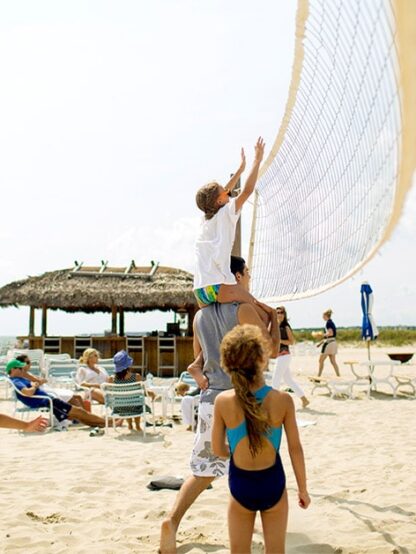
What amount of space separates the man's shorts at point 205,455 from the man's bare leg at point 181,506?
0.13 feet

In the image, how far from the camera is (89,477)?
4.75 meters

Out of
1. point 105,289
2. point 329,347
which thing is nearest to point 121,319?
point 105,289

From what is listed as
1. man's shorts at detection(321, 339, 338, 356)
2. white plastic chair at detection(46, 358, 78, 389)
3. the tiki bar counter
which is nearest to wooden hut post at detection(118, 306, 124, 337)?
the tiki bar counter

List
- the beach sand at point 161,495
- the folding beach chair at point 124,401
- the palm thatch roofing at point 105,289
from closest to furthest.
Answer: the beach sand at point 161,495 < the folding beach chair at point 124,401 < the palm thatch roofing at point 105,289

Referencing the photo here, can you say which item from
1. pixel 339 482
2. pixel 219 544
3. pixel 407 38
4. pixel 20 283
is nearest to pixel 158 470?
pixel 339 482

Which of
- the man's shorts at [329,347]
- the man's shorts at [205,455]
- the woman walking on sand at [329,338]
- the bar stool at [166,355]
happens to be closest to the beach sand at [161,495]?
the man's shorts at [205,455]

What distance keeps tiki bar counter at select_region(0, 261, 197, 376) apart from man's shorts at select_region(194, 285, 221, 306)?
12.9 meters

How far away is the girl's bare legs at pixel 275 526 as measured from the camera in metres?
2.24

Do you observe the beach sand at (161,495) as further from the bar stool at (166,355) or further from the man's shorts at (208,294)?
the bar stool at (166,355)

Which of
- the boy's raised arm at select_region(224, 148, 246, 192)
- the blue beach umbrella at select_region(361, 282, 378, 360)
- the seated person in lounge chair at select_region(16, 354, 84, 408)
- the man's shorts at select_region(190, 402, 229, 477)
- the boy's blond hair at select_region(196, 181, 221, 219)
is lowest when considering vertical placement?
the seated person in lounge chair at select_region(16, 354, 84, 408)

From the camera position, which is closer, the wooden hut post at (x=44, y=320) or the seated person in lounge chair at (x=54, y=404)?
the seated person in lounge chair at (x=54, y=404)

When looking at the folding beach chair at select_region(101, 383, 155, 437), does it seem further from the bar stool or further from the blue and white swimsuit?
the bar stool

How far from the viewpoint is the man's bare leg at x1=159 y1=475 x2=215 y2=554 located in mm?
2844

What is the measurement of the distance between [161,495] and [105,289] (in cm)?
1309
